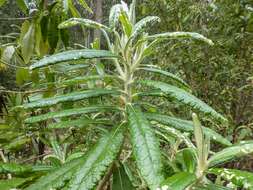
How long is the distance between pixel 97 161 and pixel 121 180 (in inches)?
8.8

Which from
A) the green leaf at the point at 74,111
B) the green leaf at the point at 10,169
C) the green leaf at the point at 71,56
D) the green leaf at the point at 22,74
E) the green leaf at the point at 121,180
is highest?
the green leaf at the point at 71,56

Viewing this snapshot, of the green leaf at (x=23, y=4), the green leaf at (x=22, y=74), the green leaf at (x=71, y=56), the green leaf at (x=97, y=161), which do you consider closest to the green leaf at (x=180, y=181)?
the green leaf at (x=97, y=161)

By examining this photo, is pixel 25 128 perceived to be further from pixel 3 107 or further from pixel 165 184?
pixel 165 184

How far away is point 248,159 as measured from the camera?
3.61 m

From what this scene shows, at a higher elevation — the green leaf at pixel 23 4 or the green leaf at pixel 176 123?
the green leaf at pixel 23 4

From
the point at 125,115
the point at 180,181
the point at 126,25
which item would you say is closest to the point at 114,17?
the point at 126,25

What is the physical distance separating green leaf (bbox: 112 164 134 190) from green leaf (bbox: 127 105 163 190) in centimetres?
20

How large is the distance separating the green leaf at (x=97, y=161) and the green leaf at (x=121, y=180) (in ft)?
0.50

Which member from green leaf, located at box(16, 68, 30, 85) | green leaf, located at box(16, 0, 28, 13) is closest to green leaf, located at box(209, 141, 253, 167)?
green leaf, located at box(16, 68, 30, 85)

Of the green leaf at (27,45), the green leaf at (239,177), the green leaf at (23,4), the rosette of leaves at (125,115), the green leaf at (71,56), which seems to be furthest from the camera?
the green leaf at (23,4)

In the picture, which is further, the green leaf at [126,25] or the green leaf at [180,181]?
the green leaf at [126,25]

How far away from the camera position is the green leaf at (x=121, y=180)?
1.22 meters

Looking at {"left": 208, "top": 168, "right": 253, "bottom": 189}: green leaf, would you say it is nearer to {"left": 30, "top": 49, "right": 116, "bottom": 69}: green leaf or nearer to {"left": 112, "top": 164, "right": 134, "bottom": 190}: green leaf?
{"left": 112, "top": 164, "right": 134, "bottom": 190}: green leaf

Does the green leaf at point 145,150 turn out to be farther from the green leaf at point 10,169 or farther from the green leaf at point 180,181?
the green leaf at point 10,169
